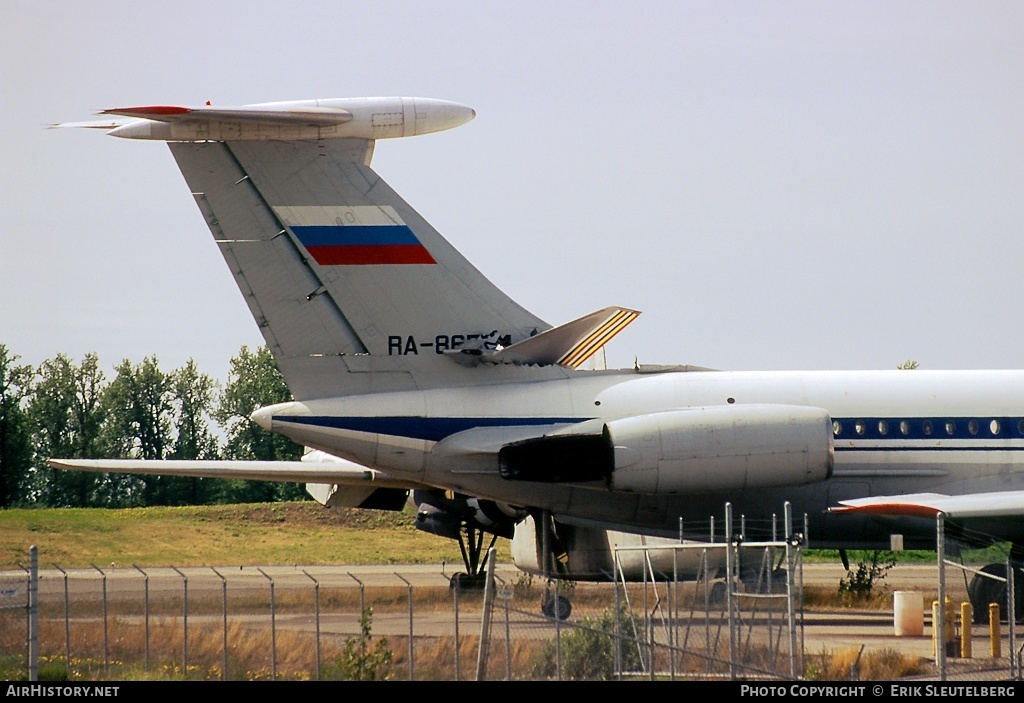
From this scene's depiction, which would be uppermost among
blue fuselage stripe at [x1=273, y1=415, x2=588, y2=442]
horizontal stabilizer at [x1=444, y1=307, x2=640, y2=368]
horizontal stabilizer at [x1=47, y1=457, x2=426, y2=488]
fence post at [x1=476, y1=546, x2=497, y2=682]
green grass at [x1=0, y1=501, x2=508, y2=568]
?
horizontal stabilizer at [x1=444, y1=307, x2=640, y2=368]

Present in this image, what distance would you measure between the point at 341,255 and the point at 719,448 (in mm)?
5995

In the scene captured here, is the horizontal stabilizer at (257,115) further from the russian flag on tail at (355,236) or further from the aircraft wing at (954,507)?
the aircraft wing at (954,507)

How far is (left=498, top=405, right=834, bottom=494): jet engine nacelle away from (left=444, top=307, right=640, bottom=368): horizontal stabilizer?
140 centimetres

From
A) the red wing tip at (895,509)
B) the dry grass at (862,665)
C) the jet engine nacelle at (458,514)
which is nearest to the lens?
the dry grass at (862,665)

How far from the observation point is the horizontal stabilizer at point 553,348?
64.1ft

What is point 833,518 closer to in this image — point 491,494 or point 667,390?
point 667,390

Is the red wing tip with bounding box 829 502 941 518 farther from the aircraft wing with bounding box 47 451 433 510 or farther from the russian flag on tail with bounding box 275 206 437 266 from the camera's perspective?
the aircraft wing with bounding box 47 451 433 510

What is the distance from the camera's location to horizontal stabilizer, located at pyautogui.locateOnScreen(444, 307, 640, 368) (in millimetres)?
19531

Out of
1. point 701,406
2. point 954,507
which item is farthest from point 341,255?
point 954,507

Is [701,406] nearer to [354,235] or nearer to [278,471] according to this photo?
[354,235]

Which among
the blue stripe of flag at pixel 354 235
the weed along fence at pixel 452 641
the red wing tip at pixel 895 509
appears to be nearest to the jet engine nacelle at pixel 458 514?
the weed along fence at pixel 452 641

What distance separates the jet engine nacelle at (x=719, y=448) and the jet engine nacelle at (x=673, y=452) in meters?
0.01

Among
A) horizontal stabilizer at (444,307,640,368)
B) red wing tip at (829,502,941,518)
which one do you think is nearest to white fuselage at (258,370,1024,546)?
horizontal stabilizer at (444,307,640,368)

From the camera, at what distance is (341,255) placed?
768 inches
